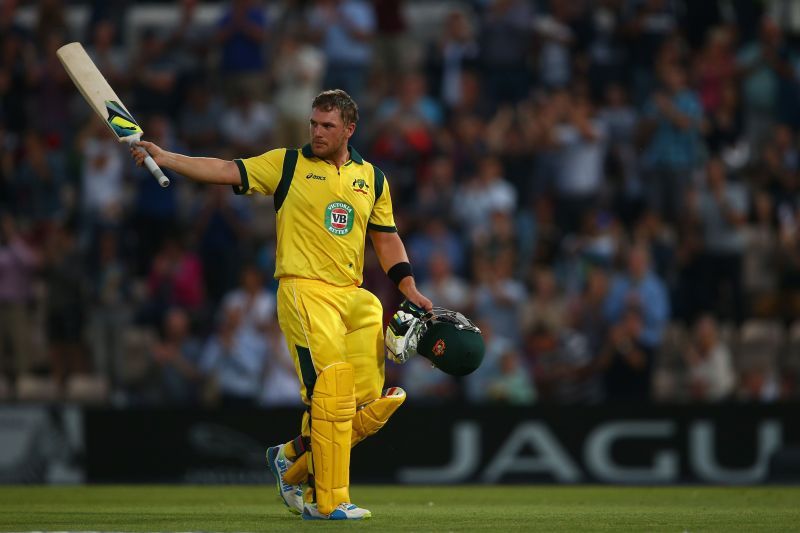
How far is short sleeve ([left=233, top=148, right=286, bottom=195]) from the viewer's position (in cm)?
943

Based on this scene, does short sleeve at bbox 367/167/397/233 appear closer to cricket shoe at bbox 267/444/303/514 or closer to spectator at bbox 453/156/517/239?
cricket shoe at bbox 267/444/303/514

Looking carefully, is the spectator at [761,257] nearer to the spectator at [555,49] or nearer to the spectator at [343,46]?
the spectator at [555,49]

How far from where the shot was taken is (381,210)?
998 cm

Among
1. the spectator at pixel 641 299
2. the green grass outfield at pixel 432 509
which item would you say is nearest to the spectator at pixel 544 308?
the spectator at pixel 641 299

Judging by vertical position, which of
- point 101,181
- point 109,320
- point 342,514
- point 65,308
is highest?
point 101,181

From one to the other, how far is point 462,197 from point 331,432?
9.02 metres

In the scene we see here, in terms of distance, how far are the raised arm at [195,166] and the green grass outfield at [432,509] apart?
7.29 ft

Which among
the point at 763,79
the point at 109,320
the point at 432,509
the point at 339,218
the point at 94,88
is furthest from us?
the point at 763,79

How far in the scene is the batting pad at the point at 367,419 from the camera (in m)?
9.72

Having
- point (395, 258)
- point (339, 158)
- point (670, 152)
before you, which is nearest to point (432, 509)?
point (395, 258)

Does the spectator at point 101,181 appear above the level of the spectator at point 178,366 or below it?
above

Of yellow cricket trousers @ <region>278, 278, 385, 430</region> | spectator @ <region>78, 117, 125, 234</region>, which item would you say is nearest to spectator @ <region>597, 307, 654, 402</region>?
spectator @ <region>78, 117, 125, 234</region>

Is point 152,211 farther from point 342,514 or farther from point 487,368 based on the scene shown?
point 342,514

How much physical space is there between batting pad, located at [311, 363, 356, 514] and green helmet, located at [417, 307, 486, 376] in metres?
0.68
